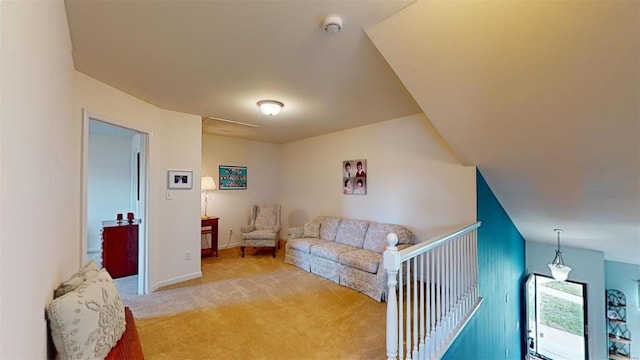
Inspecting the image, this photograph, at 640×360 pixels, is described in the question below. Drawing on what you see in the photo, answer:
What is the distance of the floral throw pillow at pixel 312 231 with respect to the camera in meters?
4.52

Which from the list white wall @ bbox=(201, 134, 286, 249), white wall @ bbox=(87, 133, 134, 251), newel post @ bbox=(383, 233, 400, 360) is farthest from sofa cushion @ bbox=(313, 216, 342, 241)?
white wall @ bbox=(87, 133, 134, 251)

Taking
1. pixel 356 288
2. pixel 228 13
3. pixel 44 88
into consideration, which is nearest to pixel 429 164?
pixel 356 288

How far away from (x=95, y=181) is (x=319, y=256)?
4478 mm

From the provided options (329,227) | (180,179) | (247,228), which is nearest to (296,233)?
(329,227)

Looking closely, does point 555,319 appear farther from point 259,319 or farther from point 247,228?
point 247,228

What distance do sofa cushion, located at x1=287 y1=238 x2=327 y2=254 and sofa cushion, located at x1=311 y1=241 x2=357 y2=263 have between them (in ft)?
0.36

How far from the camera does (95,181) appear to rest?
501cm

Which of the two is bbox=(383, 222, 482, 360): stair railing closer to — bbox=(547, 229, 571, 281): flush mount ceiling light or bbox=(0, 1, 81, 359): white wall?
bbox=(0, 1, 81, 359): white wall

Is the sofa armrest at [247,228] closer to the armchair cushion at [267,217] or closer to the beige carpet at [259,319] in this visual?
the armchair cushion at [267,217]

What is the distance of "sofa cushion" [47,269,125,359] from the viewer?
4.03 feet

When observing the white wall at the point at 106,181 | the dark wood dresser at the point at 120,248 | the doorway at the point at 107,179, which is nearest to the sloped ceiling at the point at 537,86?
the dark wood dresser at the point at 120,248

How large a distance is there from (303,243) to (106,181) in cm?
404

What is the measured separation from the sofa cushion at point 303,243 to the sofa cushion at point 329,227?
0.49 ft

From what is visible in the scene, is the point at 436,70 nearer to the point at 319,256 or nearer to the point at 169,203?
the point at 319,256
